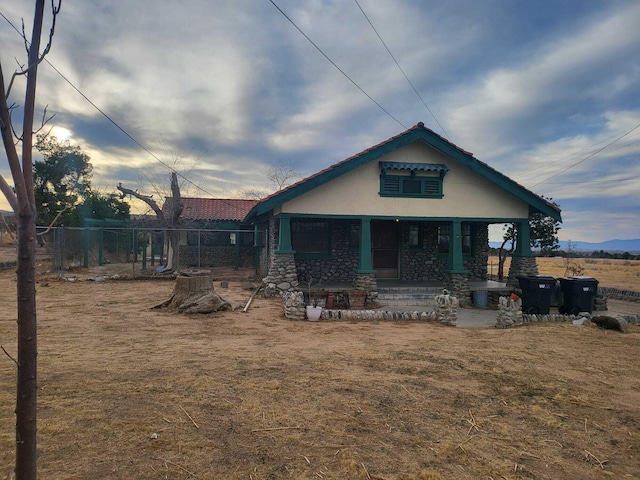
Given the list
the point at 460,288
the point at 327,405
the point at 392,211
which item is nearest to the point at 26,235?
the point at 327,405

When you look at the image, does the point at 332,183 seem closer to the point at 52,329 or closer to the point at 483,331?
the point at 483,331

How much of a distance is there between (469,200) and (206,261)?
15.7 meters

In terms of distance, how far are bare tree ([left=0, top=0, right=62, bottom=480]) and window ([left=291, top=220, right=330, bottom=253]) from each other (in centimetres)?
1252

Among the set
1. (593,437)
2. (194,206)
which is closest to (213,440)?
(593,437)

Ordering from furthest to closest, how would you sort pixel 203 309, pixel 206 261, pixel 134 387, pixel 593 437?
pixel 206 261
pixel 203 309
pixel 134 387
pixel 593 437

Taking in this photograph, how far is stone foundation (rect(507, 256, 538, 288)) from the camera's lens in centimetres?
1344

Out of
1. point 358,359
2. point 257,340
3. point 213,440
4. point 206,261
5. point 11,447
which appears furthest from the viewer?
point 206,261

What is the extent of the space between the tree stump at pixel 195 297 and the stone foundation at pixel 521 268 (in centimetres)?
1010

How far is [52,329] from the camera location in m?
7.80

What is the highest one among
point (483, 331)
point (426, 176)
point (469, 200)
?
point (426, 176)

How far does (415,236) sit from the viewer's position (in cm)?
1537

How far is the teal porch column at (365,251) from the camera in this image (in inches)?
496

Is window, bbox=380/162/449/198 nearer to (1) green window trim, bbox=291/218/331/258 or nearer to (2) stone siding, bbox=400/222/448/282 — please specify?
(2) stone siding, bbox=400/222/448/282

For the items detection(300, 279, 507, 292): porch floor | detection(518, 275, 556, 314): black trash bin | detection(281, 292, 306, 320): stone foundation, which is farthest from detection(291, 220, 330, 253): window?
detection(518, 275, 556, 314): black trash bin
